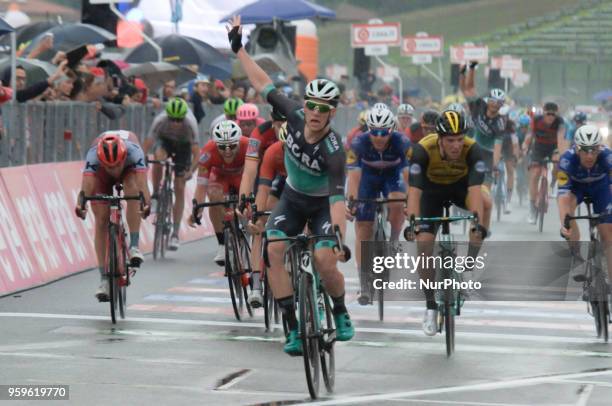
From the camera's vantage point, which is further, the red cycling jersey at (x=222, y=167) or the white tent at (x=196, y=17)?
the white tent at (x=196, y=17)

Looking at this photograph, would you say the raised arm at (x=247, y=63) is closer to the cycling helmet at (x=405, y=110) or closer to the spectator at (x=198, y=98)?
the cycling helmet at (x=405, y=110)

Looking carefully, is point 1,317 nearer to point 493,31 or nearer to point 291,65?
point 291,65

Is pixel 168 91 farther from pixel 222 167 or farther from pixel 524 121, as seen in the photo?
pixel 524 121

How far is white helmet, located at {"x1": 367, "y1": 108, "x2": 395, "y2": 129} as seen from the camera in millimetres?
14969

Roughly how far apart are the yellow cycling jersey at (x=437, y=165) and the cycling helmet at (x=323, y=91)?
2.31 meters

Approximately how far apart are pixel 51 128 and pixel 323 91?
903 cm

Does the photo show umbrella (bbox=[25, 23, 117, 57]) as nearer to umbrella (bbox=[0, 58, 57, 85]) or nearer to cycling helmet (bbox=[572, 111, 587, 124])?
umbrella (bbox=[0, 58, 57, 85])

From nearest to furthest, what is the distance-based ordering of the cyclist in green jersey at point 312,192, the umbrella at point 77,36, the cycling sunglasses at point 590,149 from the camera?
1. the cyclist in green jersey at point 312,192
2. the cycling sunglasses at point 590,149
3. the umbrella at point 77,36

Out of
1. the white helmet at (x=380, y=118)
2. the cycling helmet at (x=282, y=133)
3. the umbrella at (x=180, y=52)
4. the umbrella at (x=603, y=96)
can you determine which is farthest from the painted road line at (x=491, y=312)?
the umbrella at (x=603, y=96)

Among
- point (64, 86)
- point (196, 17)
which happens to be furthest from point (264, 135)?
point (196, 17)

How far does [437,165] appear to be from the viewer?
12.9 m

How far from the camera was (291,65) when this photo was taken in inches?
1191

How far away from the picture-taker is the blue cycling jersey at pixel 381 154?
15273 mm

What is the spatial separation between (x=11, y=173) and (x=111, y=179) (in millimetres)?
2696
